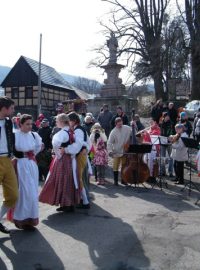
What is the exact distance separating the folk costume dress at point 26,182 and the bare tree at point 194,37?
69.2ft

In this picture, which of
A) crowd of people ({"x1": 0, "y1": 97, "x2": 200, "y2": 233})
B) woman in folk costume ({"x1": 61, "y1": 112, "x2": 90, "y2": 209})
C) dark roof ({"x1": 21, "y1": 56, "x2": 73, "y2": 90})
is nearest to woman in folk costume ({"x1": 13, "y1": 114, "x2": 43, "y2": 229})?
crowd of people ({"x1": 0, "y1": 97, "x2": 200, "y2": 233})

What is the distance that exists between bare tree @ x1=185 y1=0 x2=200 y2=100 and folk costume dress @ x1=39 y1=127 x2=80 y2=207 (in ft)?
66.2

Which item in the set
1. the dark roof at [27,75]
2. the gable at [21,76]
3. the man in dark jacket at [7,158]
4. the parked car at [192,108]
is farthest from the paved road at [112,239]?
the gable at [21,76]

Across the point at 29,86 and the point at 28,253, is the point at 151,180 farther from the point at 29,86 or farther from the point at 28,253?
the point at 29,86

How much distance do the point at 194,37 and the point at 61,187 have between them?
70.0 ft

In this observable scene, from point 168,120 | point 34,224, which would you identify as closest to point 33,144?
point 34,224

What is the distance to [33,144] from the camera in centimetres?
636

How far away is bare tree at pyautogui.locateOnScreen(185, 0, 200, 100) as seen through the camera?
25714mm

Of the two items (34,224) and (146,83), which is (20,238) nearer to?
(34,224)

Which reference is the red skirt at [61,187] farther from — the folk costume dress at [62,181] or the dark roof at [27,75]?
the dark roof at [27,75]

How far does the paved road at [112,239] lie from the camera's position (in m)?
4.87

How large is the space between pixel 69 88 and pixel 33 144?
4062 cm

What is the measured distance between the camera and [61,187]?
7098 millimetres

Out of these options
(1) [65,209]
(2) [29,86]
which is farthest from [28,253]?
(2) [29,86]
